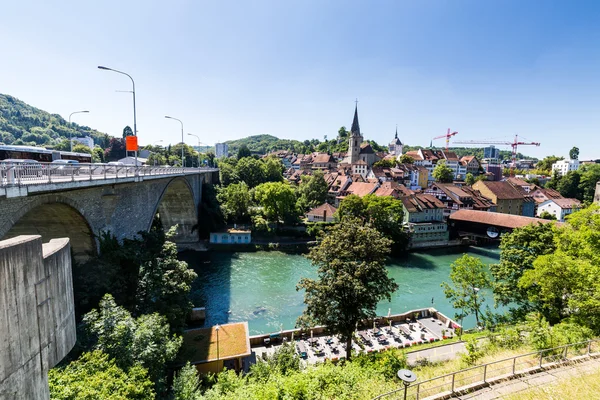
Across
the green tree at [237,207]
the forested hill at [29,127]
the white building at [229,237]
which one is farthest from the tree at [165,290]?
the forested hill at [29,127]

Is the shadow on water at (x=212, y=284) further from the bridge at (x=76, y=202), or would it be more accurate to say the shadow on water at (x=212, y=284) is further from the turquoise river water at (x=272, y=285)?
the bridge at (x=76, y=202)

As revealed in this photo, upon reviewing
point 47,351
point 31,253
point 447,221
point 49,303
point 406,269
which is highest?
point 31,253

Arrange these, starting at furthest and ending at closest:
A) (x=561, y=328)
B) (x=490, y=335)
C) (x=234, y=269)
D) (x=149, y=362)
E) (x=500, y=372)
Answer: (x=234, y=269) < (x=490, y=335) < (x=561, y=328) < (x=149, y=362) < (x=500, y=372)

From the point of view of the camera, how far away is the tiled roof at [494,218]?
4088 cm

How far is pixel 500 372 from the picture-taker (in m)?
9.07

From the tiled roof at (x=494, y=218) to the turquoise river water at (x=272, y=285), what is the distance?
16.2 ft

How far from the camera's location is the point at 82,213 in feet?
46.9

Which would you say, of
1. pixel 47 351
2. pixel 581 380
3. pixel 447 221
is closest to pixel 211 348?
pixel 47 351

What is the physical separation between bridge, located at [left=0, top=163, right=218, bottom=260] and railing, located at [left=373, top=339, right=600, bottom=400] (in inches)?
504

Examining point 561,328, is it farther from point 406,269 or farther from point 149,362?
point 406,269

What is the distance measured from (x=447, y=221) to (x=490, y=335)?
1581 inches

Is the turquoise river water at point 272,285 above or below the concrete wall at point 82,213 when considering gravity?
below

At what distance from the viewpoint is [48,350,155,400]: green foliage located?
7352 mm

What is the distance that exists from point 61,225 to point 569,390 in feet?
Result: 66.8
